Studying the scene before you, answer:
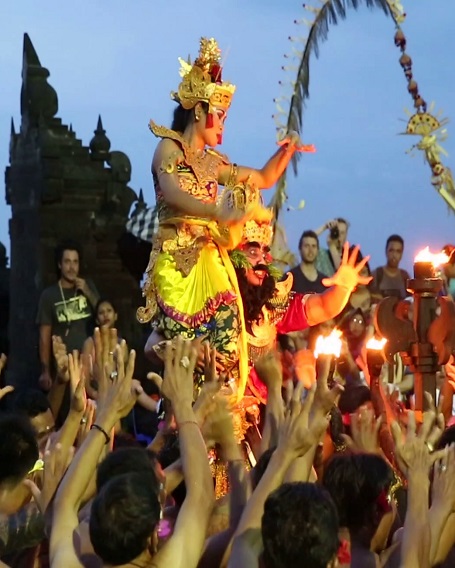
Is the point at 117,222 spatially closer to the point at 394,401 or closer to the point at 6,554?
the point at 394,401

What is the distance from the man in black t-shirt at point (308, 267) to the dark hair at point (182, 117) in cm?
290

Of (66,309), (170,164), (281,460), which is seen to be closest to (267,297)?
(170,164)

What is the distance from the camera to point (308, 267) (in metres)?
10.2

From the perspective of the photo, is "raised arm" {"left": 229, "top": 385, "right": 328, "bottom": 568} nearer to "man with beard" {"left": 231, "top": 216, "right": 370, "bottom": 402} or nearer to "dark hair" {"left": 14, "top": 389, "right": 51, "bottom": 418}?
"dark hair" {"left": 14, "top": 389, "right": 51, "bottom": 418}

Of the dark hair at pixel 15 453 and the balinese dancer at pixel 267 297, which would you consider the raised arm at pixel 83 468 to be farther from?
the balinese dancer at pixel 267 297

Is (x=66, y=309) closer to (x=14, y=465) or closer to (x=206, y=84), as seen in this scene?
(x=206, y=84)

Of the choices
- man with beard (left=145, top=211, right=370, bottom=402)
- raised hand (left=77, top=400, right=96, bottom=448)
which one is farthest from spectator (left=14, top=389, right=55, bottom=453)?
raised hand (left=77, top=400, right=96, bottom=448)

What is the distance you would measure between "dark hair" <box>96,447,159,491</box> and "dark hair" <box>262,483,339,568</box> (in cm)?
61

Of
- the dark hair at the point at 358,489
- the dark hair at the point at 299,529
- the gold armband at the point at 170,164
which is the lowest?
the dark hair at the point at 299,529

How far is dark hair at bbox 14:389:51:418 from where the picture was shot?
6609 mm

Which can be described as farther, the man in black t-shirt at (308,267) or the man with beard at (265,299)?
the man in black t-shirt at (308,267)

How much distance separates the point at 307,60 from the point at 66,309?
299 cm

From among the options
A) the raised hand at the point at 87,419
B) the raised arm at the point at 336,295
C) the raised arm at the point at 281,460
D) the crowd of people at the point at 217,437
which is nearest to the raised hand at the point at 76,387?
the crowd of people at the point at 217,437

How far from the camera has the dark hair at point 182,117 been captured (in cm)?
718
